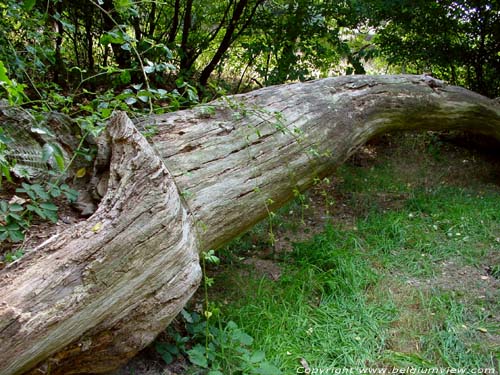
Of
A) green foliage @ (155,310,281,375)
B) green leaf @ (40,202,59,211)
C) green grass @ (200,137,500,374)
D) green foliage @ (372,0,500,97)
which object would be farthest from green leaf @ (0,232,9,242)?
green foliage @ (372,0,500,97)

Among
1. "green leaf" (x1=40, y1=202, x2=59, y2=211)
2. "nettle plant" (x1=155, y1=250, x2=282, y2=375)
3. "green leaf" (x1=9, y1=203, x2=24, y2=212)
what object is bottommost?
"nettle plant" (x1=155, y1=250, x2=282, y2=375)

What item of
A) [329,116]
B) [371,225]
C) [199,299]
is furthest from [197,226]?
[371,225]

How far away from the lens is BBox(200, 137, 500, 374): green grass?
2293mm

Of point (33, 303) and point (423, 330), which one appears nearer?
point (33, 303)

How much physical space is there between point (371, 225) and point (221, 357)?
1.95 metres

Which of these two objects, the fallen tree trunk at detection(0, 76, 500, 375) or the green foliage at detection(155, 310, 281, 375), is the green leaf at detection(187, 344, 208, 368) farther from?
the fallen tree trunk at detection(0, 76, 500, 375)

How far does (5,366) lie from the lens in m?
1.28

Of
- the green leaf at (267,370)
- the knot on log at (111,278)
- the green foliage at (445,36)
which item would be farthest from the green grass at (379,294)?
the green foliage at (445,36)

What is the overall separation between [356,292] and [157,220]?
1.50 m

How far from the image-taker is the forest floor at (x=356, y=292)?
7.22 feet

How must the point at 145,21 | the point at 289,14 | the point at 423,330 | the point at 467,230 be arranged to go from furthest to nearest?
the point at 145,21 < the point at 289,14 < the point at 467,230 < the point at 423,330

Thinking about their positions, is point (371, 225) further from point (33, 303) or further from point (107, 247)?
point (33, 303)

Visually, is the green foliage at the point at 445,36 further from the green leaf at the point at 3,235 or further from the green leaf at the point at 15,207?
the green leaf at the point at 3,235

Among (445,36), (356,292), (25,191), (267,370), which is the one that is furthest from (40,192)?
(445,36)
